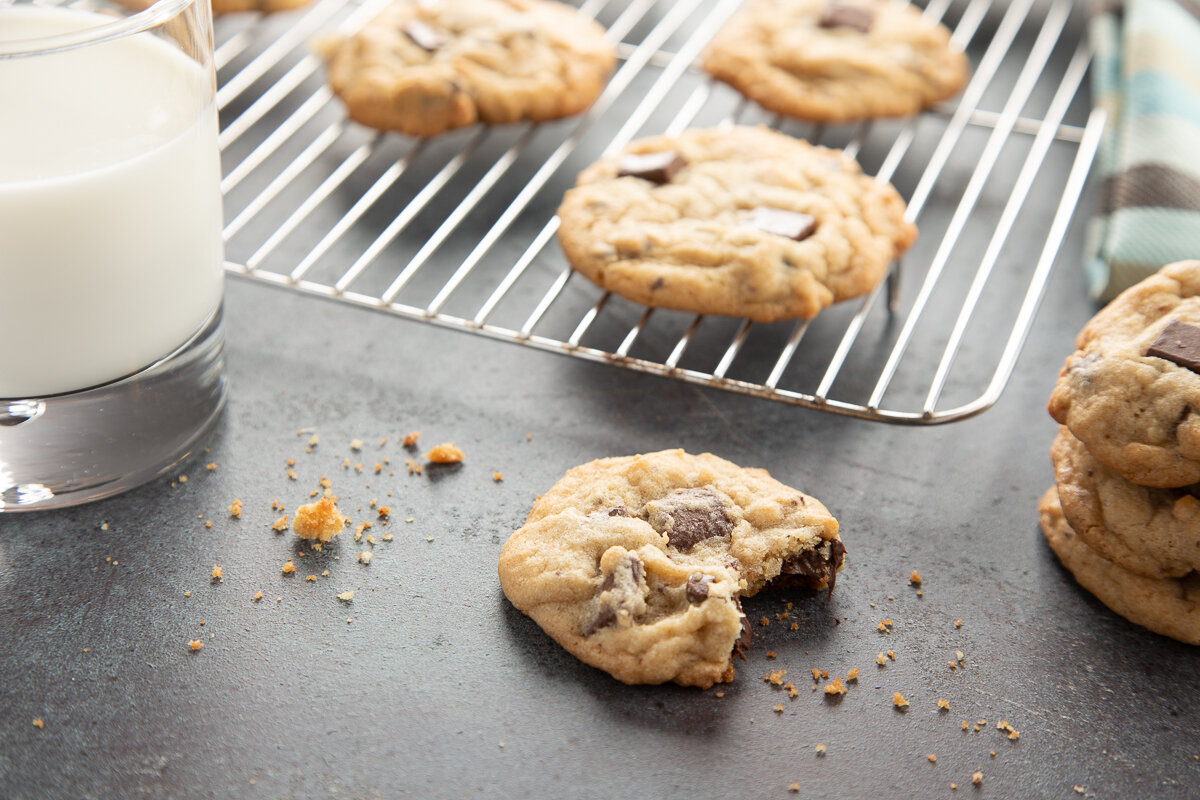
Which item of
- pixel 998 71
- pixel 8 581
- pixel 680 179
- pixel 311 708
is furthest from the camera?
pixel 998 71

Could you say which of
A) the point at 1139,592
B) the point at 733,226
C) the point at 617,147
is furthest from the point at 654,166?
the point at 1139,592

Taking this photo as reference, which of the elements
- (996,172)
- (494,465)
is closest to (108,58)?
(494,465)

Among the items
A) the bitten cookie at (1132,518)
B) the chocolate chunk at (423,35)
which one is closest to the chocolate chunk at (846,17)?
the chocolate chunk at (423,35)

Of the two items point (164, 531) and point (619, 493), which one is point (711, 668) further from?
point (164, 531)

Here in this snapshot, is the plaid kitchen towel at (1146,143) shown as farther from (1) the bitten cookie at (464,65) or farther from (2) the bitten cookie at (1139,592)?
(1) the bitten cookie at (464,65)

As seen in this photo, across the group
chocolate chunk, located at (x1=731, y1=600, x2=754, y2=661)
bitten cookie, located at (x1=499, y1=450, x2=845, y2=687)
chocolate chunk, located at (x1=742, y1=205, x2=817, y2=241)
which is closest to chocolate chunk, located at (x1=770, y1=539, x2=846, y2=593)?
bitten cookie, located at (x1=499, y1=450, x2=845, y2=687)

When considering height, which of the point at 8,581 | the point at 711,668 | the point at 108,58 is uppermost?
the point at 108,58

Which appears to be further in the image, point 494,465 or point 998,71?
point 998,71

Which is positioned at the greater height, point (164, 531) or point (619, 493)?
point (619, 493)
